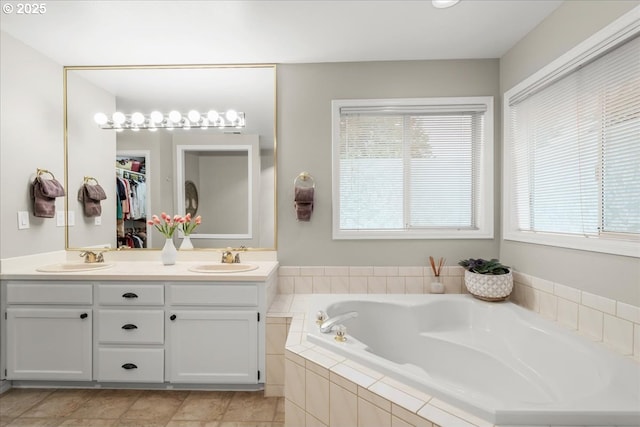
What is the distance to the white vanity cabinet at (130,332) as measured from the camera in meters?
2.00

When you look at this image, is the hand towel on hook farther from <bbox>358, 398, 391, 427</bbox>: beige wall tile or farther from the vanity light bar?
→ <bbox>358, 398, 391, 427</bbox>: beige wall tile

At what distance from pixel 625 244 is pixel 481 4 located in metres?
1.52

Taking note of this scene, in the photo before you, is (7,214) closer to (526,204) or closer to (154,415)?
(154,415)

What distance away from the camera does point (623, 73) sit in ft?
4.70

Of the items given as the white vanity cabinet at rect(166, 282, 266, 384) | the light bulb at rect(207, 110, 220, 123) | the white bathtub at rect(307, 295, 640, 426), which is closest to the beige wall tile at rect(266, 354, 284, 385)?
the white vanity cabinet at rect(166, 282, 266, 384)

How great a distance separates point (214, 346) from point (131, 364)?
22.8 inches

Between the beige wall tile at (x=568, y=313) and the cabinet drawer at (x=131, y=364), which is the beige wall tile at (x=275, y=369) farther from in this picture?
the beige wall tile at (x=568, y=313)

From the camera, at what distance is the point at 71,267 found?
2277 millimetres

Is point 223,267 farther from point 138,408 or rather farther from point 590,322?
point 590,322

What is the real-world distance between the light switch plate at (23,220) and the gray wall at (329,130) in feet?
6.01

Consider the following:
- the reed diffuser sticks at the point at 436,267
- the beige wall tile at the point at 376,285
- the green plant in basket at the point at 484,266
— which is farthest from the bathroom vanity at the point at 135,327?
the green plant in basket at the point at 484,266

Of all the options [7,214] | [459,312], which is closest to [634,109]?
[459,312]

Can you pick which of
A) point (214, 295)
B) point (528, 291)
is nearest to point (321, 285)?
point (214, 295)

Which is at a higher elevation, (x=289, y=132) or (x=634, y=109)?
(x=289, y=132)
